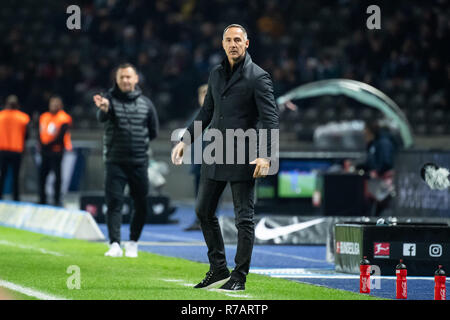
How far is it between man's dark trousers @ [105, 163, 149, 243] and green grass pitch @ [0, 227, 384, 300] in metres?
0.45

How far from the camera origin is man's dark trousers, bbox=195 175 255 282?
927 cm

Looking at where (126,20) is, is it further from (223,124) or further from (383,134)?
(223,124)

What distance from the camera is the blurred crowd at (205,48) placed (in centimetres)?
2783

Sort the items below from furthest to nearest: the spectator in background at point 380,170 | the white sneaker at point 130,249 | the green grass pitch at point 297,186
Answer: the green grass pitch at point 297,186, the spectator in background at point 380,170, the white sneaker at point 130,249

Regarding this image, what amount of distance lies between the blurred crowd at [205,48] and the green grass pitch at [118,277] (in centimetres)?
1369

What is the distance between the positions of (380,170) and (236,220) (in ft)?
34.1

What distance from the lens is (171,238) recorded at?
55.4ft

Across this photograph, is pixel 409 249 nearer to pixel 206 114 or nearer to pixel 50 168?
pixel 206 114

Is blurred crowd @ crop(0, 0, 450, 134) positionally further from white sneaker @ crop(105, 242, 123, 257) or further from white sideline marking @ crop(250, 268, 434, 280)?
white sideline marking @ crop(250, 268, 434, 280)

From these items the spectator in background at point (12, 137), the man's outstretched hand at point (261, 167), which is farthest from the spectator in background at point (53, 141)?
the man's outstretched hand at point (261, 167)

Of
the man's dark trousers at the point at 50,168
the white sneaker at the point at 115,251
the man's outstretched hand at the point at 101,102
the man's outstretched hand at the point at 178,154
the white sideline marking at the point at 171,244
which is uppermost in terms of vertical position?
the man's outstretched hand at the point at 101,102

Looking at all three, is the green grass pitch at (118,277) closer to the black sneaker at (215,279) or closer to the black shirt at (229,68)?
the black sneaker at (215,279)
